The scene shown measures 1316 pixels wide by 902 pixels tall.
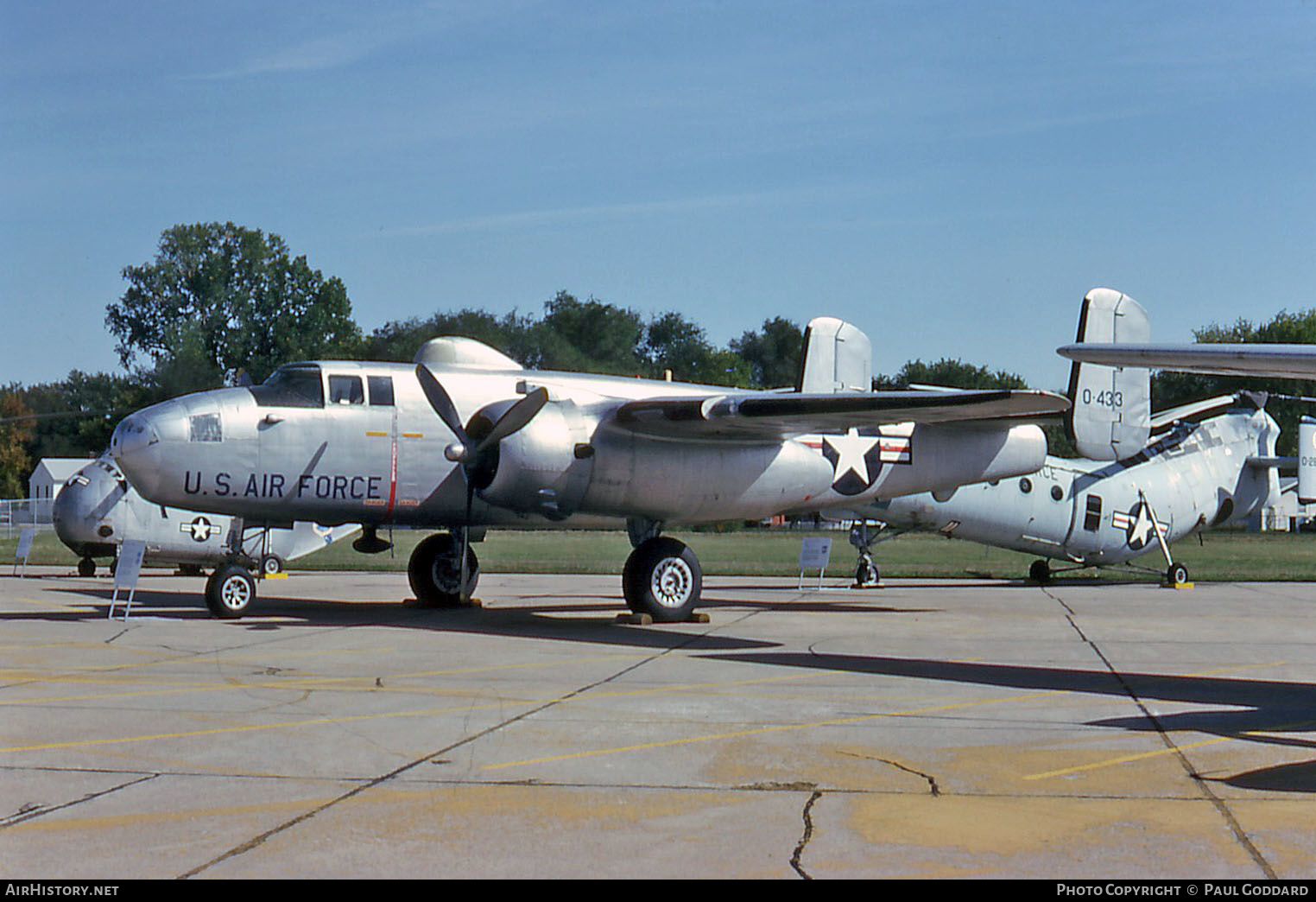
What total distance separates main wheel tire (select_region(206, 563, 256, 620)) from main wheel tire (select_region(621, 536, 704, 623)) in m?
5.16

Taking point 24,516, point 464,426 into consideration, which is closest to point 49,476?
point 24,516

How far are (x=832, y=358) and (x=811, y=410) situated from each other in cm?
541

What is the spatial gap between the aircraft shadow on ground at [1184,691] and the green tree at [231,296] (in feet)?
154

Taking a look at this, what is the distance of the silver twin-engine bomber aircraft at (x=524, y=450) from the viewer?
51.4 ft

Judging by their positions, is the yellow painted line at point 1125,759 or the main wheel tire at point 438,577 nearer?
the yellow painted line at point 1125,759

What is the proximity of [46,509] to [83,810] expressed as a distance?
63994 millimetres

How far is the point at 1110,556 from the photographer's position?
2903 cm

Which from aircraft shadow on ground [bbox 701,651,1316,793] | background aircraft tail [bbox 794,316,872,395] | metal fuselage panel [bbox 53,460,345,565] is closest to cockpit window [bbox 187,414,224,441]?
aircraft shadow on ground [bbox 701,651,1316,793]

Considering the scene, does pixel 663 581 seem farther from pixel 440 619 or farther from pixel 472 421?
pixel 472 421

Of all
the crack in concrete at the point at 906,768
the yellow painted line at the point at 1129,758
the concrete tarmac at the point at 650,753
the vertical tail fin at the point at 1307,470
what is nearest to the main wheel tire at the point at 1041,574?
the vertical tail fin at the point at 1307,470

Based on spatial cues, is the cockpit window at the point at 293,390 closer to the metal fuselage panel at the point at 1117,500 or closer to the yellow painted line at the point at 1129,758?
the yellow painted line at the point at 1129,758

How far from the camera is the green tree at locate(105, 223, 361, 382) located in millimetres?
58688

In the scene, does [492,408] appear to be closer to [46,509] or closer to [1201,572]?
[1201,572]

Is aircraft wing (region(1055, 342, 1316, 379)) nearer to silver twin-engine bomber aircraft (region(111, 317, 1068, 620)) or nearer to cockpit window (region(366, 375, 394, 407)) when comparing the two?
silver twin-engine bomber aircraft (region(111, 317, 1068, 620))
